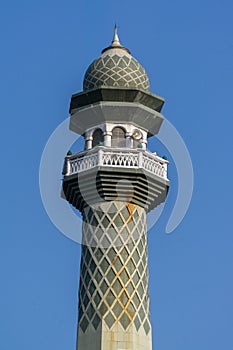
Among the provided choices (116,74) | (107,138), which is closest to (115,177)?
(107,138)

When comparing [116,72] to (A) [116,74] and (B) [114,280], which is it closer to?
(A) [116,74]

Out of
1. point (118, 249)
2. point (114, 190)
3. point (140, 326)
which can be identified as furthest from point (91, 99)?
point (140, 326)

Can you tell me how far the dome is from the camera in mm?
37031

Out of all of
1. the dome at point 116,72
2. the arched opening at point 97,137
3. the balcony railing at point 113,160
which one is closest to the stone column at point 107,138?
the arched opening at point 97,137

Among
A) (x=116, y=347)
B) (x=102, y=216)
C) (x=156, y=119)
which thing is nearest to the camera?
(x=116, y=347)

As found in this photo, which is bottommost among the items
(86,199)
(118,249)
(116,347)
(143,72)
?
(116,347)

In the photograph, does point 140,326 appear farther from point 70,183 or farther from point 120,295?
point 70,183

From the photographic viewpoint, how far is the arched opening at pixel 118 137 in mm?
36719

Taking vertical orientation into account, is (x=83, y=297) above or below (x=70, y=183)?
below

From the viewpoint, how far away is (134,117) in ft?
121

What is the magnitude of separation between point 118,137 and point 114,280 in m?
6.39

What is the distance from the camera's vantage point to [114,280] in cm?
3344

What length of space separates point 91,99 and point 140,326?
31.3 ft

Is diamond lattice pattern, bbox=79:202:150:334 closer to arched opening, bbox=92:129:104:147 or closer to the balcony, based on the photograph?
the balcony
